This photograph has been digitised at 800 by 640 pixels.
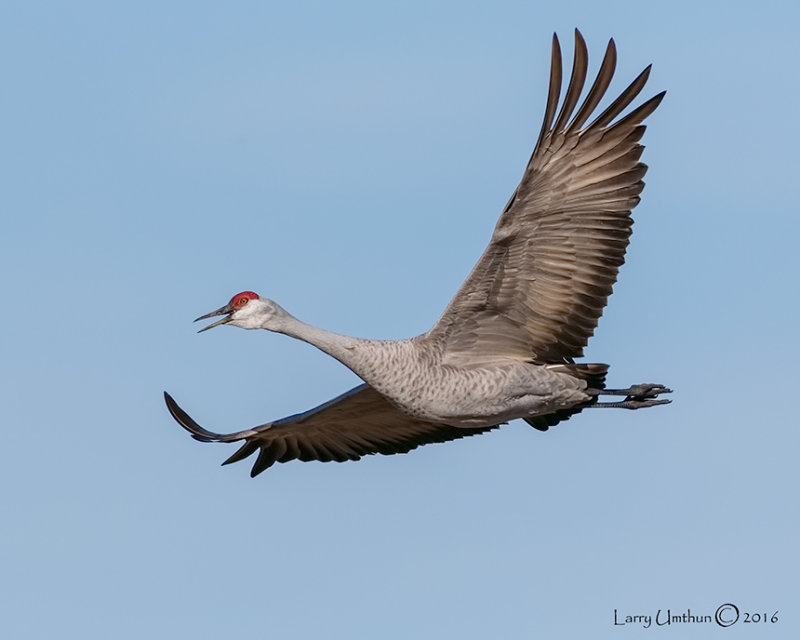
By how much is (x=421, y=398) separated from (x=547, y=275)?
6.00 ft

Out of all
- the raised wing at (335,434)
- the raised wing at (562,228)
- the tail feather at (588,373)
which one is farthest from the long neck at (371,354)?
the raised wing at (335,434)

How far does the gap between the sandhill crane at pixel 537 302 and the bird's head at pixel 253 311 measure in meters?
0.01

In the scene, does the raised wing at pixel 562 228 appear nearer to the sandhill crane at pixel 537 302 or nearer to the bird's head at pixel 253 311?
the sandhill crane at pixel 537 302

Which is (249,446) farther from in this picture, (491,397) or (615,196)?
(615,196)

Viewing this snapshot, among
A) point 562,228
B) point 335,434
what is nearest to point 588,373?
point 562,228

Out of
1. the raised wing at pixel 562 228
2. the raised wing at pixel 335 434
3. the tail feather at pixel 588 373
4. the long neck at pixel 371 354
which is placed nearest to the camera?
the raised wing at pixel 562 228

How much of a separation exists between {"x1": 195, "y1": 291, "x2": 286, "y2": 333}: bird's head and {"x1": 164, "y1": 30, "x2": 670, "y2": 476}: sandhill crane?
1 centimetres

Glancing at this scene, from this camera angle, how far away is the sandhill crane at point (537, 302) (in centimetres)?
1739

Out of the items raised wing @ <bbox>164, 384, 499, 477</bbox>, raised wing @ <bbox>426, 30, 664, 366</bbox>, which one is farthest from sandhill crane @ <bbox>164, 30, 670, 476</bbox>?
raised wing @ <bbox>164, 384, 499, 477</bbox>

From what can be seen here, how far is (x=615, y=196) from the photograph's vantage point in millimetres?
17672

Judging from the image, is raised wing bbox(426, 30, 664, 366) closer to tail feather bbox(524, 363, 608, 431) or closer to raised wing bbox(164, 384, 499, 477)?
tail feather bbox(524, 363, 608, 431)

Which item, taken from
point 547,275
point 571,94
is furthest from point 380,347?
point 571,94

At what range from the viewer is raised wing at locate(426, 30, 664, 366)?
17.3 metres

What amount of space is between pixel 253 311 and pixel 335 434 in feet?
9.52
